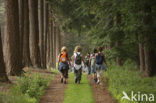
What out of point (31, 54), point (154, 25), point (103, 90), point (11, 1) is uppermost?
point (11, 1)

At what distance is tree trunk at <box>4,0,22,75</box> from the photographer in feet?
41.6

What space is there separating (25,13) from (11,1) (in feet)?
17.7

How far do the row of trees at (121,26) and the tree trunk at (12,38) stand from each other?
655 centimetres

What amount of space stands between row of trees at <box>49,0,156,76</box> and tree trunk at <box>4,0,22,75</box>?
6552 mm

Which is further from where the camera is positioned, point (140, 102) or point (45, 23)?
point (45, 23)

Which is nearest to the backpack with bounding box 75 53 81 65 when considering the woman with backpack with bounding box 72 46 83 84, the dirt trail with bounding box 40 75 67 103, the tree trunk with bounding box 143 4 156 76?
the woman with backpack with bounding box 72 46 83 84

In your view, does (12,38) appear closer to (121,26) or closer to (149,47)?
(149,47)

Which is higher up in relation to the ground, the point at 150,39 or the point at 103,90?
the point at 150,39

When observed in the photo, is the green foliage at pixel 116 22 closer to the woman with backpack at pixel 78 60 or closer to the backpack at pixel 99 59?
the backpack at pixel 99 59

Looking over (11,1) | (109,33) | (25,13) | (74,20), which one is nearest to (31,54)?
(25,13)

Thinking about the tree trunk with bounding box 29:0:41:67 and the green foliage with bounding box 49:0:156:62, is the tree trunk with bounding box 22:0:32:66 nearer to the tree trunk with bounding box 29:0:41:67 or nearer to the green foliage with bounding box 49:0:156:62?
the tree trunk with bounding box 29:0:41:67

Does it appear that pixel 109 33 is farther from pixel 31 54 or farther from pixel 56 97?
pixel 56 97

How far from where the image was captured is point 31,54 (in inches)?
778

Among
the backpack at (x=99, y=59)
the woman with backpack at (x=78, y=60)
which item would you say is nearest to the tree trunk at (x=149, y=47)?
the backpack at (x=99, y=59)
